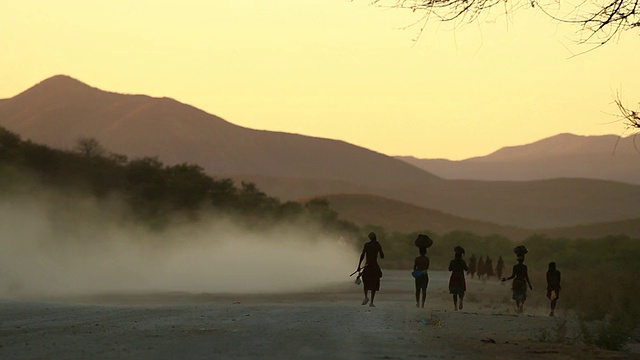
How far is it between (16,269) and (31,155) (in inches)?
1052

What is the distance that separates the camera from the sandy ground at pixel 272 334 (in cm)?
1622

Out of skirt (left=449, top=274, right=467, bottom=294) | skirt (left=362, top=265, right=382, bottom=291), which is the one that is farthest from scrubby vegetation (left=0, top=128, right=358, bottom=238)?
skirt (left=449, top=274, right=467, bottom=294)

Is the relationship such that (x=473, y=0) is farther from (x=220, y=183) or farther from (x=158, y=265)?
(x=220, y=183)

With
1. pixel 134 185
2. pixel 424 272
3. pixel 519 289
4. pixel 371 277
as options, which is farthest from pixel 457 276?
pixel 134 185

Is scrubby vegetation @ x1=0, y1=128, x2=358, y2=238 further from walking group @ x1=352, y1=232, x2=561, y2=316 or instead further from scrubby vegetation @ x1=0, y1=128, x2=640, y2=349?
walking group @ x1=352, y1=232, x2=561, y2=316

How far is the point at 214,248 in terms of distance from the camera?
271 ft

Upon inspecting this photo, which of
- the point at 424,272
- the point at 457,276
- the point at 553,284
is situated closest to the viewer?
the point at 424,272

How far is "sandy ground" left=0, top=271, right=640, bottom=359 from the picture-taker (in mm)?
16219

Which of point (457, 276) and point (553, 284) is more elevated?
point (457, 276)

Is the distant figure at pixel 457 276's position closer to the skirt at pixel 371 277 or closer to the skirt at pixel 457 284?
the skirt at pixel 457 284

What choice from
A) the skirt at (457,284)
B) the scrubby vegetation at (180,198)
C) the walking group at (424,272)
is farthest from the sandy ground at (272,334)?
the scrubby vegetation at (180,198)

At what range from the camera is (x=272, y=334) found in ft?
63.3

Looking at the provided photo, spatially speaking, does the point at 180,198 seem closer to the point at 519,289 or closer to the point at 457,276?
the point at 519,289

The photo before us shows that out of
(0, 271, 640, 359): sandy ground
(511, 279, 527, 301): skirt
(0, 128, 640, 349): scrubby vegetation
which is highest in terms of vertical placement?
(0, 128, 640, 349): scrubby vegetation
